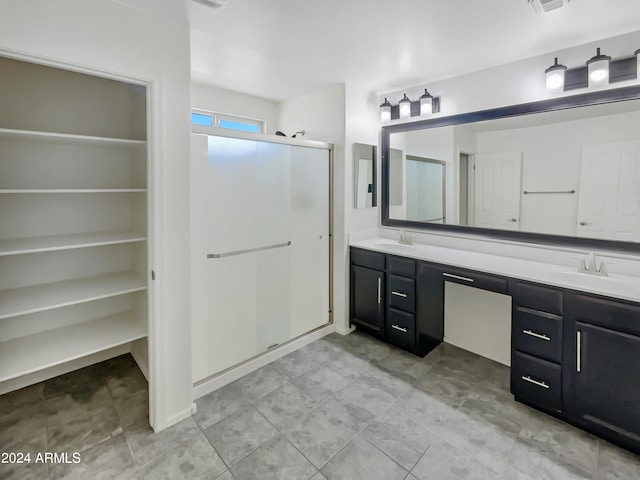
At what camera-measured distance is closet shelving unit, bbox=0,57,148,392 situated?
1993mm

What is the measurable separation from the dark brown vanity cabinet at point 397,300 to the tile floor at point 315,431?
0.34 m

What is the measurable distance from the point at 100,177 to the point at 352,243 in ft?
7.18

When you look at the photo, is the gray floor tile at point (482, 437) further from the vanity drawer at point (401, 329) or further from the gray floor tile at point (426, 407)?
the vanity drawer at point (401, 329)

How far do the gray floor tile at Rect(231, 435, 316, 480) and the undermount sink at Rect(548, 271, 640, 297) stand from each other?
183cm

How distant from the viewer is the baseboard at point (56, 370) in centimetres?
230

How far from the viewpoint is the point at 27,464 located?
5.57ft

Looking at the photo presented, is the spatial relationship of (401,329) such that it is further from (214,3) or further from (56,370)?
(56,370)

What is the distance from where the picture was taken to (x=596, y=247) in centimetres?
219

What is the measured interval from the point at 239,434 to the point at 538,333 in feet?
6.42

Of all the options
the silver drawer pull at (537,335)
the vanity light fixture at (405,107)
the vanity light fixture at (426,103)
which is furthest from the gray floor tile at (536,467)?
→ the vanity light fixture at (405,107)

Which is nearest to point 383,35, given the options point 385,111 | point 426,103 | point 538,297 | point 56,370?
point 426,103

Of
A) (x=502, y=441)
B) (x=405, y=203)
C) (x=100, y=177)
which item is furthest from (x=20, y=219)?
(x=502, y=441)

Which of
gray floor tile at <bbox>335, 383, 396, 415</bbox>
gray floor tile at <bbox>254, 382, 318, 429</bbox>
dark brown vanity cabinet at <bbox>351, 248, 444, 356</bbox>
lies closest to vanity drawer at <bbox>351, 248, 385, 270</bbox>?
dark brown vanity cabinet at <bbox>351, 248, 444, 356</bbox>

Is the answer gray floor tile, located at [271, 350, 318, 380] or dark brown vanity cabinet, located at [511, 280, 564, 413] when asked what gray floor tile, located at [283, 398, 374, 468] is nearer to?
gray floor tile, located at [271, 350, 318, 380]
